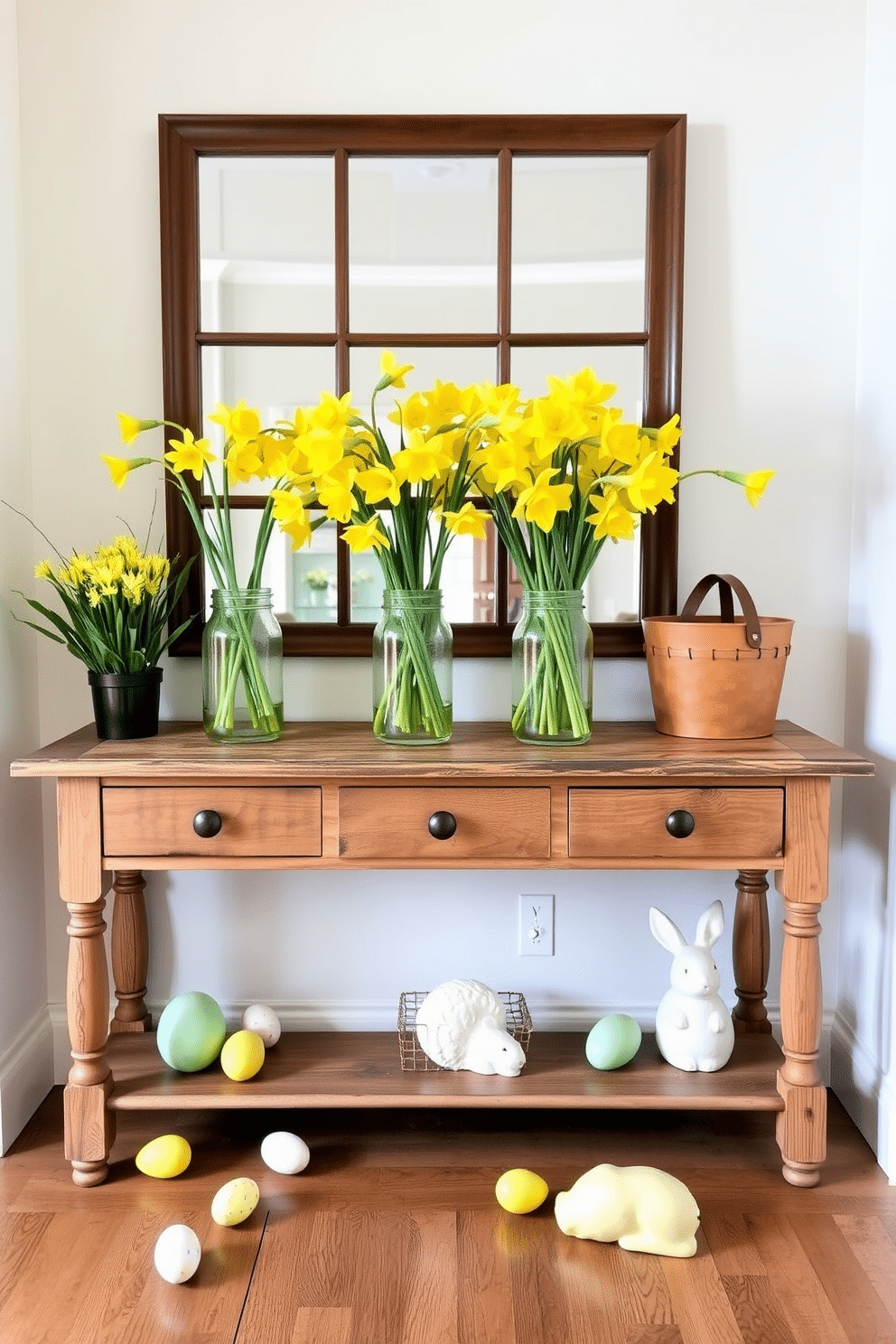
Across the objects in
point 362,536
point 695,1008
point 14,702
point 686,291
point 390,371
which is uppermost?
point 686,291

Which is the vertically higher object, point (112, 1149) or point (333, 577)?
point (333, 577)

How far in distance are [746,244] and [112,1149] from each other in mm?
2049

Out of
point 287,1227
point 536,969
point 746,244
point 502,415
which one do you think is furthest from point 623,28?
point 287,1227

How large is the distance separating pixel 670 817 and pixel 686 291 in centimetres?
104

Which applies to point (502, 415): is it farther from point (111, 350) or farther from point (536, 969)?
point (536, 969)

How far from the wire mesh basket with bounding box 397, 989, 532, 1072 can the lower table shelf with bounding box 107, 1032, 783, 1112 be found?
0.02m

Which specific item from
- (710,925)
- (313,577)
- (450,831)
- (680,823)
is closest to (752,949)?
(710,925)

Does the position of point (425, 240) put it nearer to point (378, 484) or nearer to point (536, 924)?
point (378, 484)

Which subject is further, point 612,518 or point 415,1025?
point 415,1025

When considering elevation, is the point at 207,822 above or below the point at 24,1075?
above

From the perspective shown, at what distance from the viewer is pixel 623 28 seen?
6.87 ft

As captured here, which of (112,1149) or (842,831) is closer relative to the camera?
(112,1149)

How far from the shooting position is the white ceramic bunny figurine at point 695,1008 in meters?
1.93

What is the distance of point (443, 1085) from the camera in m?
1.88
